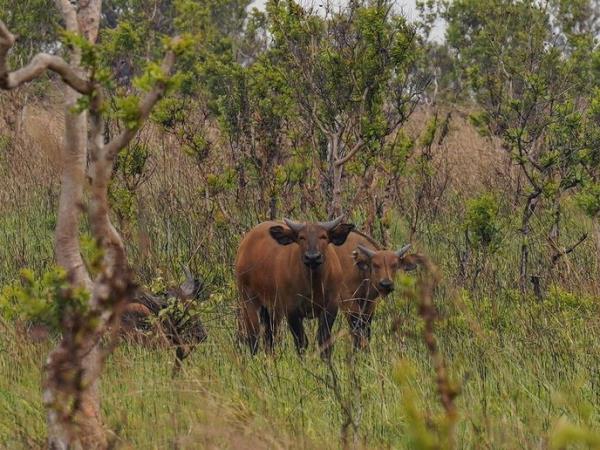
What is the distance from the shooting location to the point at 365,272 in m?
8.30

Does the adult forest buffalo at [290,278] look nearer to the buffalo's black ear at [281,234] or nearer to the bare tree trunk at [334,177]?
the buffalo's black ear at [281,234]

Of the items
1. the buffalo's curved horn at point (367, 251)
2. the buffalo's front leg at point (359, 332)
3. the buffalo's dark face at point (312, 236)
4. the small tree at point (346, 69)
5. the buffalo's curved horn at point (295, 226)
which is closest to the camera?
the buffalo's front leg at point (359, 332)

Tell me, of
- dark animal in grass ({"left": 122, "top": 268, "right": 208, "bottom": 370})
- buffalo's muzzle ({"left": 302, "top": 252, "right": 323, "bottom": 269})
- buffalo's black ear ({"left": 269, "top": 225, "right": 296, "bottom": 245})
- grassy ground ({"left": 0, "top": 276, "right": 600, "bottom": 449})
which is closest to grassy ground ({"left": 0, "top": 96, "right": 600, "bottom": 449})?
grassy ground ({"left": 0, "top": 276, "right": 600, "bottom": 449})

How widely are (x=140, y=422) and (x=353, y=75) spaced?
5.39 metres

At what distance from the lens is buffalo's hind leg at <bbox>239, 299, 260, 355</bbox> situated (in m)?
7.89

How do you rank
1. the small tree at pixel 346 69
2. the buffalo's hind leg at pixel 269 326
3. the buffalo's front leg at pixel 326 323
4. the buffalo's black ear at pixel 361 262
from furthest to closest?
the small tree at pixel 346 69 < the buffalo's black ear at pixel 361 262 < the buffalo's front leg at pixel 326 323 < the buffalo's hind leg at pixel 269 326

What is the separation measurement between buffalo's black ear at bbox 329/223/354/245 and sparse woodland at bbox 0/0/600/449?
677 millimetres

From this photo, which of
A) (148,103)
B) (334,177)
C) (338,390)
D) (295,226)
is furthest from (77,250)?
(334,177)

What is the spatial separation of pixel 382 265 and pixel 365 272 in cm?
35

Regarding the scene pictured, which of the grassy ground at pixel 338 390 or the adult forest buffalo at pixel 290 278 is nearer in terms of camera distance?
the grassy ground at pixel 338 390

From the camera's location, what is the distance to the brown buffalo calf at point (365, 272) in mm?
7883

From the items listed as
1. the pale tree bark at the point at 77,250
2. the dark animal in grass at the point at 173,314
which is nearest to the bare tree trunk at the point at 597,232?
the dark animal in grass at the point at 173,314

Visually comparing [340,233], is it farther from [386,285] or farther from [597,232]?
[597,232]

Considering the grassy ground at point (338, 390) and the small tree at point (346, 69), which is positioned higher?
the small tree at point (346, 69)
